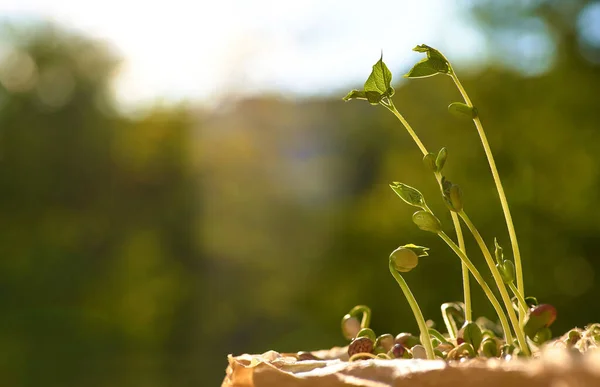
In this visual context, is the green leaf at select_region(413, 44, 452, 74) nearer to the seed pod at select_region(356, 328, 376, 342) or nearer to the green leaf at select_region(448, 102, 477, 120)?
the green leaf at select_region(448, 102, 477, 120)

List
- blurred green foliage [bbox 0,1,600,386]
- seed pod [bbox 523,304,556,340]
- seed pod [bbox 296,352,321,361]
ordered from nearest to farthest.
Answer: seed pod [bbox 523,304,556,340]
seed pod [bbox 296,352,321,361]
blurred green foliage [bbox 0,1,600,386]

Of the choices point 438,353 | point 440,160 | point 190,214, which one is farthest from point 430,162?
point 190,214

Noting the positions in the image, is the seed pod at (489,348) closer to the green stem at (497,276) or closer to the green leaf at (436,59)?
the green stem at (497,276)

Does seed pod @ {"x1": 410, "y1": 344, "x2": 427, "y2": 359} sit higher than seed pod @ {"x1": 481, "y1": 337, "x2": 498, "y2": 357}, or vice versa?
seed pod @ {"x1": 481, "y1": 337, "x2": 498, "y2": 357}

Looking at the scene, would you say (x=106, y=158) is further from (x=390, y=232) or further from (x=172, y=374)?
(x=390, y=232)

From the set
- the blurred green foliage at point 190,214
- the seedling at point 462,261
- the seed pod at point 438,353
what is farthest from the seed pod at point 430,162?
the blurred green foliage at point 190,214

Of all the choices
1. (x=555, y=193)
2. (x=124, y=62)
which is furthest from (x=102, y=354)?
(x=555, y=193)

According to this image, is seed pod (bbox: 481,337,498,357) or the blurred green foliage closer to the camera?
seed pod (bbox: 481,337,498,357)

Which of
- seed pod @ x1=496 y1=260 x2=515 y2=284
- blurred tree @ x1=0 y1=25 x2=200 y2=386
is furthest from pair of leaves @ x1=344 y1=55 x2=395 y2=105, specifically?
blurred tree @ x1=0 y1=25 x2=200 y2=386
